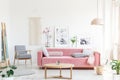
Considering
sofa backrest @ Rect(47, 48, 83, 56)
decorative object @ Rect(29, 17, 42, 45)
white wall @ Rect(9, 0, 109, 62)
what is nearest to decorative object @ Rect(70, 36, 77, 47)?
white wall @ Rect(9, 0, 109, 62)

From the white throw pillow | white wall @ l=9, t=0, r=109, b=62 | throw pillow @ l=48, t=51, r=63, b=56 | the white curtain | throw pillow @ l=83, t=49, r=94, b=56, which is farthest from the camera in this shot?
white wall @ l=9, t=0, r=109, b=62

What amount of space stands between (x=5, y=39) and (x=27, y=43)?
52.2 inches

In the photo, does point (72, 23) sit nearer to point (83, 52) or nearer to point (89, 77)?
point (83, 52)

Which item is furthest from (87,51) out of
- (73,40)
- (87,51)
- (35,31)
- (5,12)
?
(5,12)

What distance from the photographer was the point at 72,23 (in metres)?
12.3

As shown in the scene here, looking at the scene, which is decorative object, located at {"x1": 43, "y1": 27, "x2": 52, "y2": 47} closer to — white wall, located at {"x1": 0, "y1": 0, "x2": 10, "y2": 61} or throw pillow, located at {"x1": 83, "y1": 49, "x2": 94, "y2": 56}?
white wall, located at {"x1": 0, "y1": 0, "x2": 10, "y2": 61}

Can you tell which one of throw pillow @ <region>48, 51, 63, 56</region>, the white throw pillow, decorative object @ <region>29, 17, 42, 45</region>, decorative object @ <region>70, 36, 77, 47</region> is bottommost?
the white throw pillow

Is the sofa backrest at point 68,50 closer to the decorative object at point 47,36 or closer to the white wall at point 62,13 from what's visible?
the decorative object at point 47,36

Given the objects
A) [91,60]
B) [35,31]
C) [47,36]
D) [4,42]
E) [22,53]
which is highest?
[35,31]

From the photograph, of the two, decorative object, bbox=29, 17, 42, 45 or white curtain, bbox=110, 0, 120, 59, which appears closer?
white curtain, bbox=110, 0, 120, 59

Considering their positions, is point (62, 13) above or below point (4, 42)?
above

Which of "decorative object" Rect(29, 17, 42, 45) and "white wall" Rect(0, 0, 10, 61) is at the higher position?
"white wall" Rect(0, 0, 10, 61)

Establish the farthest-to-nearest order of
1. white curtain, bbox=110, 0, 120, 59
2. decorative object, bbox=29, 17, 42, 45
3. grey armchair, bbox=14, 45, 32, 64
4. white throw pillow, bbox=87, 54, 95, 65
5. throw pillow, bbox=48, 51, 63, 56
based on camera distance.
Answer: decorative object, bbox=29, 17, 42, 45 < white curtain, bbox=110, 0, 120, 59 < grey armchair, bbox=14, 45, 32, 64 < throw pillow, bbox=48, 51, 63, 56 < white throw pillow, bbox=87, 54, 95, 65

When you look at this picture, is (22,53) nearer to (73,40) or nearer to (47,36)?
(47,36)
